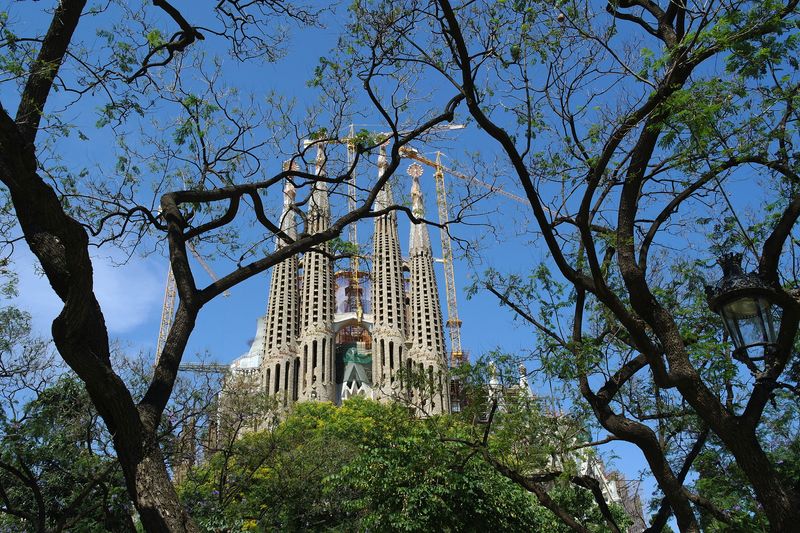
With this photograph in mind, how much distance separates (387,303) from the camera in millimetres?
62375

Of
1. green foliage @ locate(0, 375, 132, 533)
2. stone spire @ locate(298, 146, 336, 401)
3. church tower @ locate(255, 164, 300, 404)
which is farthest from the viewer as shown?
church tower @ locate(255, 164, 300, 404)

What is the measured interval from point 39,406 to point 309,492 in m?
9.04

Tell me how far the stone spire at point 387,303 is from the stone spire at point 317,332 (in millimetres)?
3688

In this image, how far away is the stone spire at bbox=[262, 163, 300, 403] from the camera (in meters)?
58.7

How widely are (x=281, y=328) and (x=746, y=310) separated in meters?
57.0

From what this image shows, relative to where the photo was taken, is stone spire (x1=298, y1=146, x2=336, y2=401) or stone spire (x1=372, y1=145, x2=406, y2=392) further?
stone spire (x1=372, y1=145, x2=406, y2=392)

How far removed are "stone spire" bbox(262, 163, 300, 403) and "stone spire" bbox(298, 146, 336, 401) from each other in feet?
2.93

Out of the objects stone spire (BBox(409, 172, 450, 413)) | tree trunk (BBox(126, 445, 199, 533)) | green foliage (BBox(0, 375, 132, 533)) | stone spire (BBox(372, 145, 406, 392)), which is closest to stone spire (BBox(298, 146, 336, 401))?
stone spire (BBox(372, 145, 406, 392))

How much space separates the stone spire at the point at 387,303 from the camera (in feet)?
199

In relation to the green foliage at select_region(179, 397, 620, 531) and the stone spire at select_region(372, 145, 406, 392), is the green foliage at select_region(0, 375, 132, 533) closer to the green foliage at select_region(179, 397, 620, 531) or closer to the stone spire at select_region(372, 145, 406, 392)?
the green foliage at select_region(179, 397, 620, 531)

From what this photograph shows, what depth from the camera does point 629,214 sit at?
591 centimetres

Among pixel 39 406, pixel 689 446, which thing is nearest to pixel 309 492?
pixel 39 406

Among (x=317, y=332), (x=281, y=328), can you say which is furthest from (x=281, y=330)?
(x=317, y=332)

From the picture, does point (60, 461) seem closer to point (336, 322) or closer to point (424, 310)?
point (424, 310)
